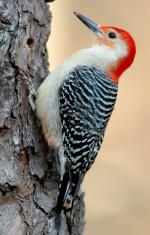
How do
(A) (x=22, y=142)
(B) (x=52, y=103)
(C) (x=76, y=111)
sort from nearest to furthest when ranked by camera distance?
(A) (x=22, y=142), (C) (x=76, y=111), (B) (x=52, y=103)

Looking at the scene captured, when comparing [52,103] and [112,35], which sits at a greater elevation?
[112,35]

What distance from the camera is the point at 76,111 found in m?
4.73

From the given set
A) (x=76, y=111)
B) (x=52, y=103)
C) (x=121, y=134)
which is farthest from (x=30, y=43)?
(x=121, y=134)

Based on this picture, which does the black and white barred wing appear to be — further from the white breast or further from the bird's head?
the bird's head

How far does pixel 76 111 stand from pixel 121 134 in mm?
1417

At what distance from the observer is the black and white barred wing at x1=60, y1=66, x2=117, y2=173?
15.4 ft

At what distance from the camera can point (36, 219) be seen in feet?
14.9

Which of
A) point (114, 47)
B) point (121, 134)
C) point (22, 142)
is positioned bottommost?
point (121, 134)

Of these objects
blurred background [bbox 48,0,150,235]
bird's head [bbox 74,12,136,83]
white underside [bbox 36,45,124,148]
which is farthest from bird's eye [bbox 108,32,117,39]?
blurred background [bbox 48,0,150,235]

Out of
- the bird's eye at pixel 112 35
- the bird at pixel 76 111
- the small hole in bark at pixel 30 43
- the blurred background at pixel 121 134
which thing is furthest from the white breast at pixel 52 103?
the blurred background at pixel 121 134

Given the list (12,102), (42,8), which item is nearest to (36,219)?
(12,102)

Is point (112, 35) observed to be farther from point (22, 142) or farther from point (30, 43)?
point (22, 142)

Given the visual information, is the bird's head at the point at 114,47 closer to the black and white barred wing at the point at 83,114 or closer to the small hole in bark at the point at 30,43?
the black and white barred wing at the point at 83,114

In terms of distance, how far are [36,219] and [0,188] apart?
1.09 ft
